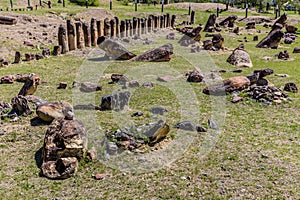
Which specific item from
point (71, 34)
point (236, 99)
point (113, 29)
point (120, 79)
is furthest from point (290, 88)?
point (113, 29)

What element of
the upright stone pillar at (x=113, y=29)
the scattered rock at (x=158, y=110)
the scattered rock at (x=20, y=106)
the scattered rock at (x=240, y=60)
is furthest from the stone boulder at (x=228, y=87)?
the upright stone pillar at (x=113, y=29)

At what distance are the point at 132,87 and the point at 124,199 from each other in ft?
27.1

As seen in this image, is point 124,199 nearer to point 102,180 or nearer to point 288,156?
point 102,180

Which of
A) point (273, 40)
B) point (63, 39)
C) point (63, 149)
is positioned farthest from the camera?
point (273, 40)

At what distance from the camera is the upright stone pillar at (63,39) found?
22578mm

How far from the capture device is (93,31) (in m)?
26.2

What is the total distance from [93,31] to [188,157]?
19187 mm

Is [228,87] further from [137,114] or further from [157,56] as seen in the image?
[157,56]

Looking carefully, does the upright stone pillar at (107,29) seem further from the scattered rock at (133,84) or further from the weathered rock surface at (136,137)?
the weathered rock surface at (136,137)

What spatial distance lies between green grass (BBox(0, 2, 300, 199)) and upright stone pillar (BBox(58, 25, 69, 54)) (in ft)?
24.7

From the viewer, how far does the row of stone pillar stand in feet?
74.9

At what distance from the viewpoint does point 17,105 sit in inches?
457

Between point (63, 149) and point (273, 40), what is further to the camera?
point (273, 40)

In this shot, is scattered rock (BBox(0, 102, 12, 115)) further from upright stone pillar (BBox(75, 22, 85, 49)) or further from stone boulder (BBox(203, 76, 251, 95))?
upright stone pillar (BBox(75, 22, 85, 49))
